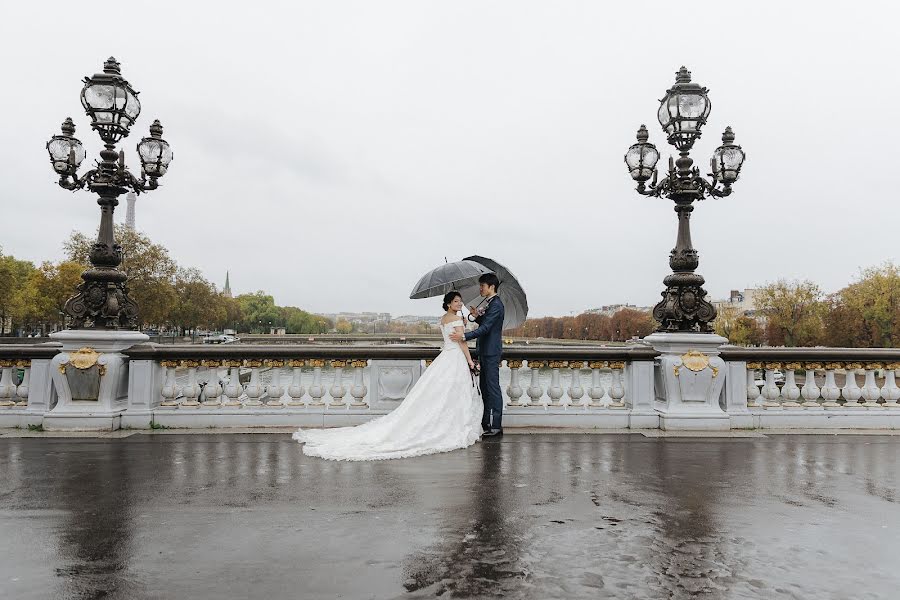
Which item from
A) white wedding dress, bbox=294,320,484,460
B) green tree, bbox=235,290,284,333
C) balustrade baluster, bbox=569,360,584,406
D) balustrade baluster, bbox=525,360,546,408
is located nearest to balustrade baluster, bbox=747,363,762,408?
balustrade baluster, bbox=569,360,584,406

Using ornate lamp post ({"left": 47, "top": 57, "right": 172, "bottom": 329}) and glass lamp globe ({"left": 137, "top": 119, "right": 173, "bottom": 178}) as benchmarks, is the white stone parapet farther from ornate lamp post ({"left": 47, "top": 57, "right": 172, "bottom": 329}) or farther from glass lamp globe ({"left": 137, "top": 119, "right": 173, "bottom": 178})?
glass lamp globe ({"left": 137, "top": 119, "right": 173, "bottom": 178})

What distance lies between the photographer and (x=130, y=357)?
874cm

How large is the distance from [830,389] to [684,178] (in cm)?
393

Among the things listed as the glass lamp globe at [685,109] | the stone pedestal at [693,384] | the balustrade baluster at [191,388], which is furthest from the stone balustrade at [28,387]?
the glass lamp globe at [685,109]

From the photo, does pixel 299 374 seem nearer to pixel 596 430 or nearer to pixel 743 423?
pixel 596 430

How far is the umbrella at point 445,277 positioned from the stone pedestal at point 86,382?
15.1ft

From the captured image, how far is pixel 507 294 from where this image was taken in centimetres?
884

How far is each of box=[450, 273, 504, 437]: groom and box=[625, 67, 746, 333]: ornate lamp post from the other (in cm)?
286

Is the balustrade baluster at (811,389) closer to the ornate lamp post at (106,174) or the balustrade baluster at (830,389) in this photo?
the balustrade baluster at (830,389)

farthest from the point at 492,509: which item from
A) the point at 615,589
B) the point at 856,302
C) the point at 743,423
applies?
the point at 856,302

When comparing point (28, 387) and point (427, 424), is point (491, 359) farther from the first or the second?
point (28, 387)

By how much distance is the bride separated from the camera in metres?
7.09

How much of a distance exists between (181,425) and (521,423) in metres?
5.08

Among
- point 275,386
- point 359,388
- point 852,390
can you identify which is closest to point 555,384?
point 359,388
